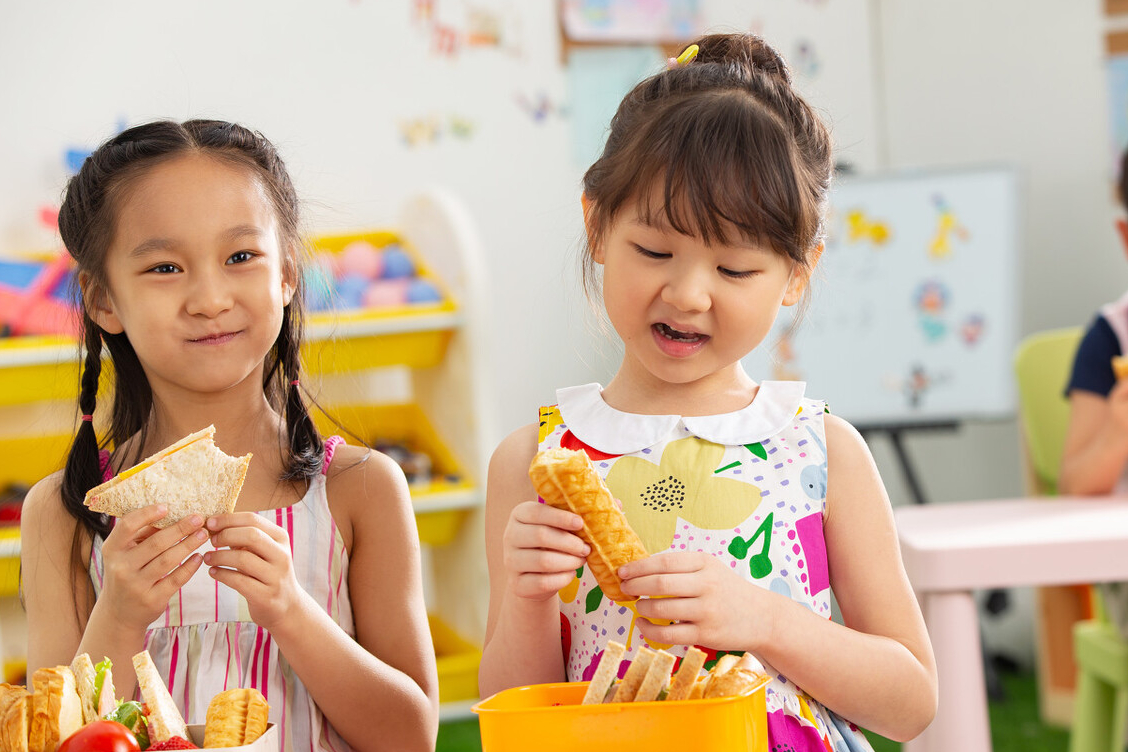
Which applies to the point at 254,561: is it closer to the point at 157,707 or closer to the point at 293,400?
the point at 157,707

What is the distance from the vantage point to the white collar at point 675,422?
0.99 m

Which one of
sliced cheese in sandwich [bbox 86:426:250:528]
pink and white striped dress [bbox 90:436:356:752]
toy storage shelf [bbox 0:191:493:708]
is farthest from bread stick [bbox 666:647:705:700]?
toy storage shelf [bbox 0:191:493:708]

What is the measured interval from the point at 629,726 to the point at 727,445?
0.39m

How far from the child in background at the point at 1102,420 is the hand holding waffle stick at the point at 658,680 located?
157 centimetres

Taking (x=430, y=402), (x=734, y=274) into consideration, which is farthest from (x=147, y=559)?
(x=430, y=402)

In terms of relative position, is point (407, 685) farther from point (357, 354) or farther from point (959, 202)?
point (959, 202)

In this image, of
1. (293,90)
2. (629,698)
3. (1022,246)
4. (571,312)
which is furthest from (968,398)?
(629,698)

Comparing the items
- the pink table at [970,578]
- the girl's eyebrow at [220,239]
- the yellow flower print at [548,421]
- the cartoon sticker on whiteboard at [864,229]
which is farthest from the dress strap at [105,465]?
the cartoon sticker on whiteboard at [864,229]

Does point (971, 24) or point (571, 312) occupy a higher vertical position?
point (971, 24)

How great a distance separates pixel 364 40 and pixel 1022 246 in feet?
6.62

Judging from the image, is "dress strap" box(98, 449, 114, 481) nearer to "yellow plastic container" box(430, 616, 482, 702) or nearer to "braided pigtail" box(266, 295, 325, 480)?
"braided pigtail" box(266, 295, 325, 480)

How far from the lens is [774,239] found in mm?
917

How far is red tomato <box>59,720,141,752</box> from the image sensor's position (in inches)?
24.7

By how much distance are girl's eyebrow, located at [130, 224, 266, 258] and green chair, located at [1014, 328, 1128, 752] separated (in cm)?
171
